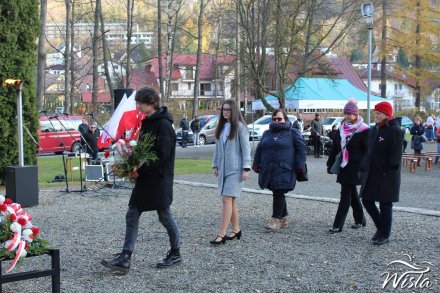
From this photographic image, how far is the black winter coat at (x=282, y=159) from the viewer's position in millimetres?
8742

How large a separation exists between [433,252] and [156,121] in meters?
3.49

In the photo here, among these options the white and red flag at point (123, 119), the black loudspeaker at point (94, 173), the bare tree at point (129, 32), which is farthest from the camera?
the bare tree at point (129, 32)

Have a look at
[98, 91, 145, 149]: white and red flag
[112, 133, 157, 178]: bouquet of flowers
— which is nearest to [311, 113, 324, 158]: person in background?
[98, 91, 145, 149]: white and red flag

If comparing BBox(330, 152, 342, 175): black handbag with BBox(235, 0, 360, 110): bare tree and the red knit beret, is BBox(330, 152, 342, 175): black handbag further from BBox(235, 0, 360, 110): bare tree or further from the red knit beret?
BBox(235, 0, 360, 110): bare tree

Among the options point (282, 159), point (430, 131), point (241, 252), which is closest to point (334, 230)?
point (282, 159)

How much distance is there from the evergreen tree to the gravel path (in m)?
4.57

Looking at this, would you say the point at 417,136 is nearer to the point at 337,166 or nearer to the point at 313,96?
the point at 313,96

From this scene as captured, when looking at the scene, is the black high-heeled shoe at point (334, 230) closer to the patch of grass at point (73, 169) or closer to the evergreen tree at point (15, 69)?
the patch of grass at point (73, 169)

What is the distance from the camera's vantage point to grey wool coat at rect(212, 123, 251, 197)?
8.00 m

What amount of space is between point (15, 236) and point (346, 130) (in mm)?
4854

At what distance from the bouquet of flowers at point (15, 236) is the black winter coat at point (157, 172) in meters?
1.15

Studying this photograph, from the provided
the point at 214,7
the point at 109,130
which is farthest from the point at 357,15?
the point at 109,130

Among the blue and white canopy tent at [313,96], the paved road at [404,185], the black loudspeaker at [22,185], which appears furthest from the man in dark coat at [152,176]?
the blue and white canopy tent at [313,96]

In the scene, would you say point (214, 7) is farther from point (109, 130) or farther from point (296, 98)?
point (109, 130)
